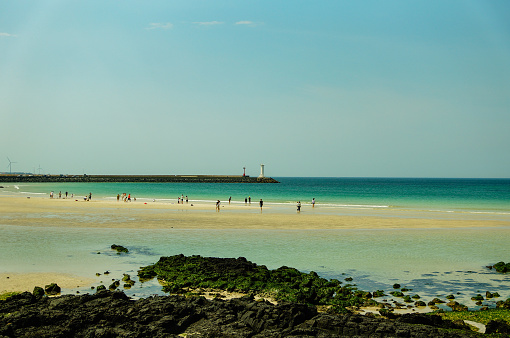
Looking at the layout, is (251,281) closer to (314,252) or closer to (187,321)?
(187,321)

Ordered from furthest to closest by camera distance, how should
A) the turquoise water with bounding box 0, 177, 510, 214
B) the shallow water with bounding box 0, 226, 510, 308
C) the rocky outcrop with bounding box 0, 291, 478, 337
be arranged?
the turquoise water with bounding box 0, 177, 510, 214 < the shallow water with bounding box 0, 226, 510, 308 < the rocky outcrop with bounding box 0, 291, 478, 337

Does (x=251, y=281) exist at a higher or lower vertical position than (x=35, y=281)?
higher

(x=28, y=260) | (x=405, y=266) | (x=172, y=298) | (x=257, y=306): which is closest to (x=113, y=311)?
(x=172, y=298)

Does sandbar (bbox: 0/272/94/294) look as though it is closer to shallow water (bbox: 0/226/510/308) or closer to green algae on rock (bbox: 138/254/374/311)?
shallow water (bbox: 0/226/510/308)

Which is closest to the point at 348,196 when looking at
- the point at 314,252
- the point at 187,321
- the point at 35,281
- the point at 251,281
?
the point at 314,252

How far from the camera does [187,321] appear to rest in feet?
36.2

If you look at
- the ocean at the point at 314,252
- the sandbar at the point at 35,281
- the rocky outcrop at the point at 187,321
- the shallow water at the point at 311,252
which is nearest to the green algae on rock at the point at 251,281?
the ocean at the point at 314,252

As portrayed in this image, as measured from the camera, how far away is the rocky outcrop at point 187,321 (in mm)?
9992

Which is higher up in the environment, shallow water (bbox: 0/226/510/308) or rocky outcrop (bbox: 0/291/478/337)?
rocky outcrop (bbox: 0/291/478/337)

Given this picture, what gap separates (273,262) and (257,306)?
9.33 meters

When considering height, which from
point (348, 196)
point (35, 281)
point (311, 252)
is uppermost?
point (348, 196)

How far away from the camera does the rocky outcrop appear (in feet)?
32.8

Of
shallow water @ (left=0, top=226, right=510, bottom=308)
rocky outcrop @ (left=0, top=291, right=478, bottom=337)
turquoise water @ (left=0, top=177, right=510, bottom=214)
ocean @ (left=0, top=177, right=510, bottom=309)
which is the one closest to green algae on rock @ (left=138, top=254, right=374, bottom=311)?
ocean @ (left=0, top=177, right=510, bottom=309)

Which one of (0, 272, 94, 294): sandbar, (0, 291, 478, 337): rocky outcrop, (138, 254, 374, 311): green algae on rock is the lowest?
(0, 272, 94, 294): sandbar
